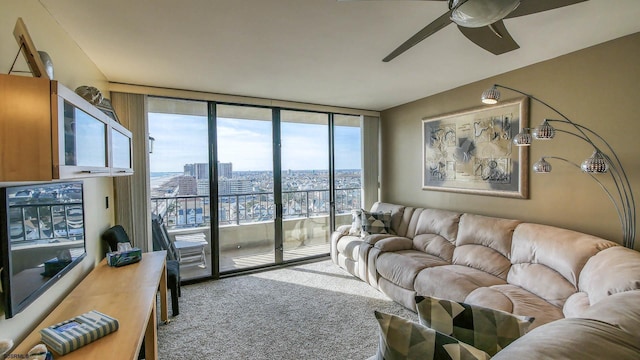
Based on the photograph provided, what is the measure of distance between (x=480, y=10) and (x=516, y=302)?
2.07m

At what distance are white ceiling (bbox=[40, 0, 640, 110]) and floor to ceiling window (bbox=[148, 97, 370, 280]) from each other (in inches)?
27.3

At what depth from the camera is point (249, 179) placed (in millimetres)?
4164

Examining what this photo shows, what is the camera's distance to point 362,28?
6.63 ft

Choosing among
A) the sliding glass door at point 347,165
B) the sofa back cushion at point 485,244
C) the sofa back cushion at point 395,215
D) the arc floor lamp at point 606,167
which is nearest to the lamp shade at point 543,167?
the arc floor lamp at point 606,167

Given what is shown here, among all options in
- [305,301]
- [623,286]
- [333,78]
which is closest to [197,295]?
[305,301]

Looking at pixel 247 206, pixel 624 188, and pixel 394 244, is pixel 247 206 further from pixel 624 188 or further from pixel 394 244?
pixel 624 188

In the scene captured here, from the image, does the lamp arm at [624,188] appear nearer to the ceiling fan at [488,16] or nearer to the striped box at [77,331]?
the ceiling fan at [488,16]

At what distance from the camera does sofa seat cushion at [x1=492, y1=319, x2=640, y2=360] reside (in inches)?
29.4

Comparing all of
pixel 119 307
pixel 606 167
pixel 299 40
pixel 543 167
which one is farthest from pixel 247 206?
pixel 606 167

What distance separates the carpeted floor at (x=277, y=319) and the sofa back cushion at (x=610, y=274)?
1.39 m

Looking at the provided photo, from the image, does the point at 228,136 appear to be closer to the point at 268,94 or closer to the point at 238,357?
the point at 268,94

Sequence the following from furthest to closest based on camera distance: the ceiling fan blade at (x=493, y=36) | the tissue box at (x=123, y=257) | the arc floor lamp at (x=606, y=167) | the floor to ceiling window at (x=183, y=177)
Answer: the floor to ceiling window at (x=183, y=177)
the tissue box at (x=123, y=257)
the arc floor lamp at (x=606, y=167)
the ceiling fan blade at (x=493, y=36)

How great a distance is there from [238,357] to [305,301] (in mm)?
1019

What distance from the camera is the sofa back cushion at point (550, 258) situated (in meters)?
2.12
